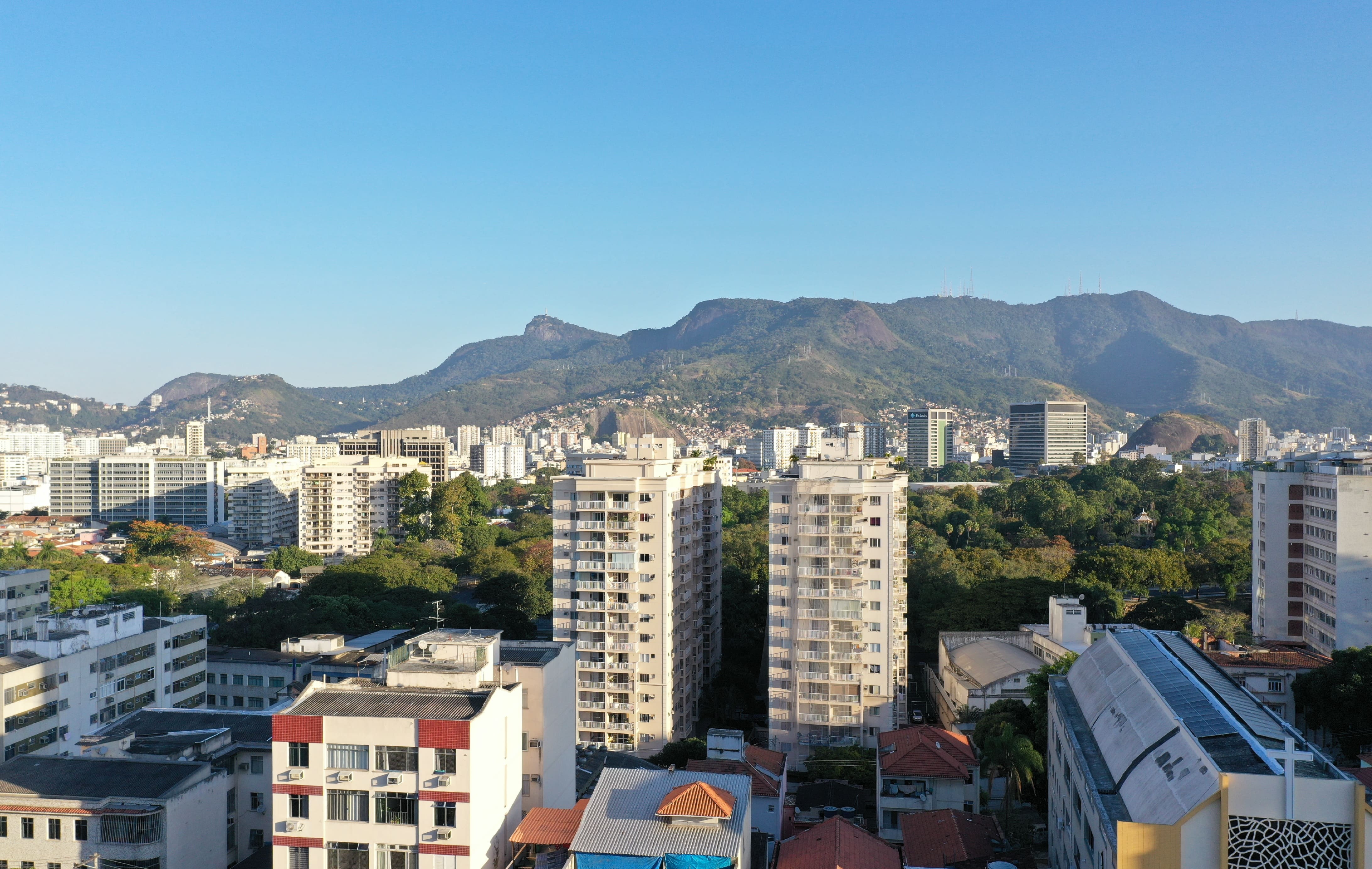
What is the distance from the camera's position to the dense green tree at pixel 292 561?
59.6 meters

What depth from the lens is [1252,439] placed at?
5187 inches

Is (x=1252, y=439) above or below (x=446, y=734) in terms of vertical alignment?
above

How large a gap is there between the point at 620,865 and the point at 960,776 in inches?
364

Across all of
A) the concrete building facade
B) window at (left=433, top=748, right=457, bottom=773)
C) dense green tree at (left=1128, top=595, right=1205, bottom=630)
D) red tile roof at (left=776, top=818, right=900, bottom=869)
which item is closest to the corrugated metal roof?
red tile roof at (left=776, top=818, right=900, bottom=869)

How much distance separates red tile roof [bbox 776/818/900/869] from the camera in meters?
15.5

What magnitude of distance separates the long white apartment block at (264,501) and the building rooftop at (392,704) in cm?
6588

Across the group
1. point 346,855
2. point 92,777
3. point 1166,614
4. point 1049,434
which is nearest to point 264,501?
point 1166,614

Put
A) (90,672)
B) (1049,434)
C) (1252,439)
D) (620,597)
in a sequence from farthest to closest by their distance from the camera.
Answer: (1252,439) < (1049,434) < (620,597) < (90,672)

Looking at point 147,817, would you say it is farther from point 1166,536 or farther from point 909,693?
point 1166,536

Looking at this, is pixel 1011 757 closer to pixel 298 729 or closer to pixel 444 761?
pixel 444 761

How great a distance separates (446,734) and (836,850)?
6.50 metres

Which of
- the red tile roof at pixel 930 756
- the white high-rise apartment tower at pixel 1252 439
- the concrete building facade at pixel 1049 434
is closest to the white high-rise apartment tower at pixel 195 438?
the concrete building facade at pixel 1049 434

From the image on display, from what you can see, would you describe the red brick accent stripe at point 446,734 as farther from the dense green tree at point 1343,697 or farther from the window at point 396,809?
the dense green tree at point 1343,697

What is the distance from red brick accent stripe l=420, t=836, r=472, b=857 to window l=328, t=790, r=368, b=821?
0.95 m
